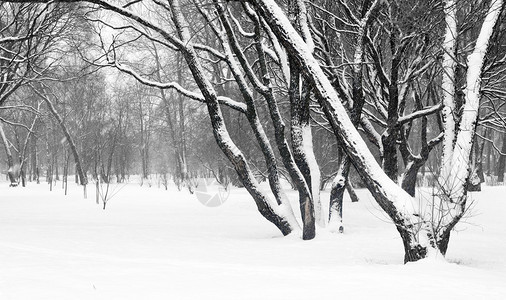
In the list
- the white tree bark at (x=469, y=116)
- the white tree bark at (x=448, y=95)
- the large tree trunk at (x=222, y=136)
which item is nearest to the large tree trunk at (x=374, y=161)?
the white tree bark at (x=469, y=116)

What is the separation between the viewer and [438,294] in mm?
3627

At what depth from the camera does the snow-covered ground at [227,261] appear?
3.67 metres

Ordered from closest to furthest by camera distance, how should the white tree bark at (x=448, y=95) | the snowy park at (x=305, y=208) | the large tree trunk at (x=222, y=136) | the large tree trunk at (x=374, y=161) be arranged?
the snowy park at (x=305, y=208) → the large tree trunk at (x=374, y=161) → the white tree bark at (x=448, y=95) → the large tree trunk at (x=222, y=136)

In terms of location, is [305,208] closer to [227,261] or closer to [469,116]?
[227,261]

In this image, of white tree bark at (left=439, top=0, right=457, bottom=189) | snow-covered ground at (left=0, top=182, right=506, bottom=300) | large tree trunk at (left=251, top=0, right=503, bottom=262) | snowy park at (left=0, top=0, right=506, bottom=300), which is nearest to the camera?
snow-covered ground at (left=0, top=182, right=506, bottom=300)

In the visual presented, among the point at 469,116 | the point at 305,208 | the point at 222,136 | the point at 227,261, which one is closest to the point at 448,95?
the point at 469,116

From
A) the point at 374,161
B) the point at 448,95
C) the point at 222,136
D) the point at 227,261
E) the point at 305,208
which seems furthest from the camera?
the point at 222,136

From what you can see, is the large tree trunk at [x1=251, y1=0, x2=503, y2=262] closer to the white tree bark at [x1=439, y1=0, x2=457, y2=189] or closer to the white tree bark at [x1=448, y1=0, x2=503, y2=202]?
the white tree bark at [x1=448, y1=0, x2=503, y2=202]

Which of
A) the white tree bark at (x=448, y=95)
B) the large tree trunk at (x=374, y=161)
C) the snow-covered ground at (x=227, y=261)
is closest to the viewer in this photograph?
the snow-covered ground at (x=227, y=261)

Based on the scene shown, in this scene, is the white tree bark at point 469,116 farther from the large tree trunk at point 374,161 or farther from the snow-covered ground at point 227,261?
the snow-covered ground at point 227,261

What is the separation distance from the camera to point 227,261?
5734 millimetres

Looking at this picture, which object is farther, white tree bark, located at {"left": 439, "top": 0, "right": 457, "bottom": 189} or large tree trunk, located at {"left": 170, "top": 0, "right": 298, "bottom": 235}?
large tree trunk, located at {"left": 170, "top": 0, "right": 298, "bottom": 235}

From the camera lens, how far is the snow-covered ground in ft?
12.0

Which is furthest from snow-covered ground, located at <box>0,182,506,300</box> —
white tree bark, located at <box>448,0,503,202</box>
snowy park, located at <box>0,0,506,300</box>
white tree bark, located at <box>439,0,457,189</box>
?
white tree bark, located at <box>439,0,457,189</box>
